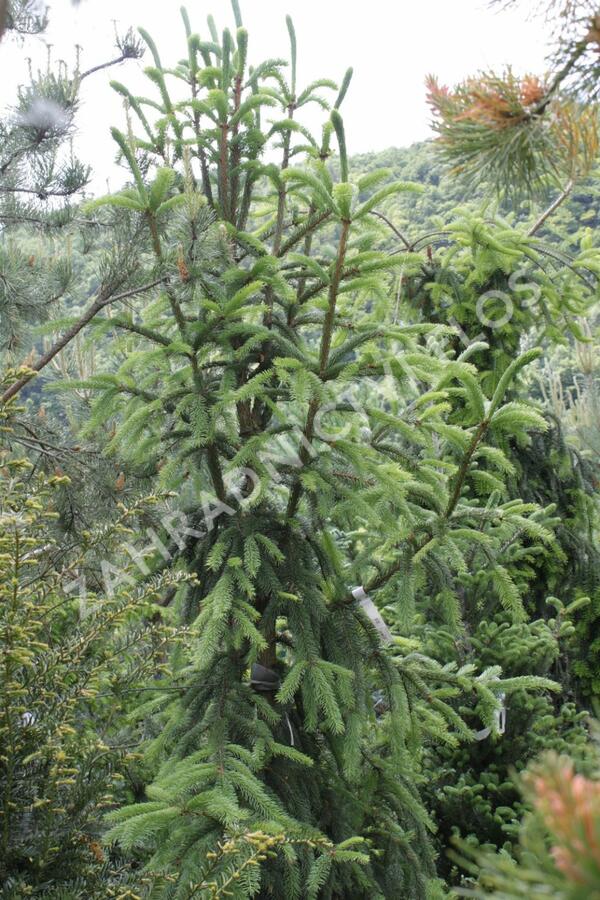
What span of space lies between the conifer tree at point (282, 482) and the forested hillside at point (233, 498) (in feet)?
0.04

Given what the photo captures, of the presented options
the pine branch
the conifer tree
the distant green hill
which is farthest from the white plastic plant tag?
the distant green hill

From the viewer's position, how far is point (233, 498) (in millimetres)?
2711

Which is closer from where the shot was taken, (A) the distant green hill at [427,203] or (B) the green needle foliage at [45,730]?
(B) the green needle foliage at [45,730]

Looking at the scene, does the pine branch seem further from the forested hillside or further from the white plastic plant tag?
the white plastic plant tag

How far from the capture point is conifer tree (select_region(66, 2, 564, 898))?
2230 millimetres

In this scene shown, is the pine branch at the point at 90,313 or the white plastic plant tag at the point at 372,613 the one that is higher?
the pine branch at the point at 90,313

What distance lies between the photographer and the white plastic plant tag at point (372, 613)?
250 centimetres

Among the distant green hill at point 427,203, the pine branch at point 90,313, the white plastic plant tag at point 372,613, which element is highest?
the distant green hill at point 427,203

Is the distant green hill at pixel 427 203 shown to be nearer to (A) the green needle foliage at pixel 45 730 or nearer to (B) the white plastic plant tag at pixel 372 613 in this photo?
Answer: (B) the white plastic plant tag at pixel 372 613

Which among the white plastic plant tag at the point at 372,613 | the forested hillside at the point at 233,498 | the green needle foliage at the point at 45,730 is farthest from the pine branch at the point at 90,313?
the white plastic plant tag at the point at 372,613

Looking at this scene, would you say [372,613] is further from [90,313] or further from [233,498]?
[90,313]

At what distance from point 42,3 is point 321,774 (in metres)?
3.18

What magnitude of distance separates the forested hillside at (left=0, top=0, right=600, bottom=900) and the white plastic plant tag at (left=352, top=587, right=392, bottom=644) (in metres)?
0.01

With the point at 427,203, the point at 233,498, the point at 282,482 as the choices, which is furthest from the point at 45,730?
the point at 427,203
